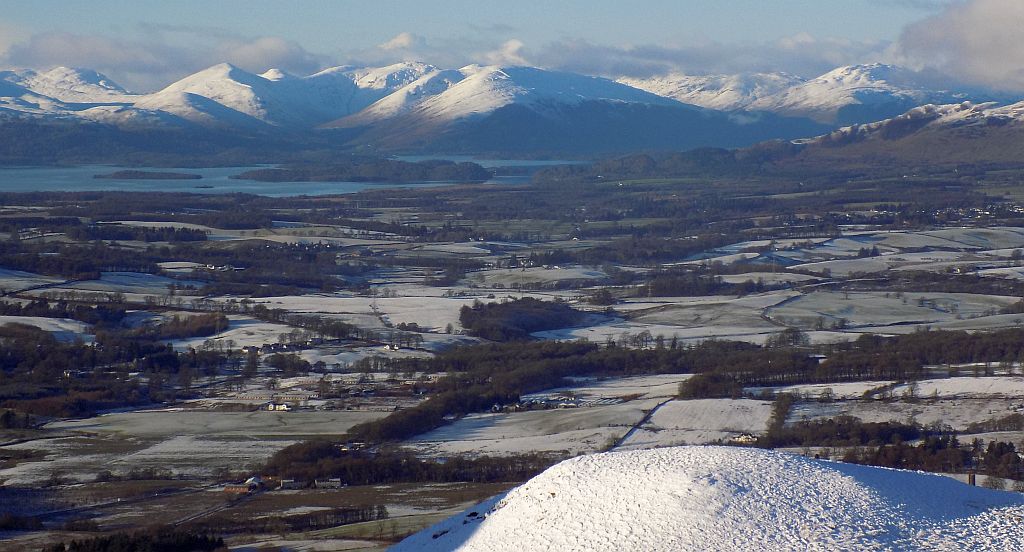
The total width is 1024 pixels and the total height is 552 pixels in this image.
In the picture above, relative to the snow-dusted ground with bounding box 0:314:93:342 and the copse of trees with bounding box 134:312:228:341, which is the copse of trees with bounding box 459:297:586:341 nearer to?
the copse of trees with bounding box 134:312:228:341

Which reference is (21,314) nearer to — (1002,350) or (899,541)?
(1002,350)

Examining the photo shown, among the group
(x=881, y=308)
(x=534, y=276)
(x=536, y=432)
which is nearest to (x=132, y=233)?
(x=534, y=276)

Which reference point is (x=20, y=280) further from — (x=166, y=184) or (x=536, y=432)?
(x=166, y=184)

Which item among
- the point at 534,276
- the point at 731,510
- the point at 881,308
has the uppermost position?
the point at 731,510

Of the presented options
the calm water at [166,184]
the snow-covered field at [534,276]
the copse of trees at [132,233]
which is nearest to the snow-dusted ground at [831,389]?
the snow-covered field at [534,276]

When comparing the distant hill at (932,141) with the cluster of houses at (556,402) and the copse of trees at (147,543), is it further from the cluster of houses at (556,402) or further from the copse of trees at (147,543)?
the copse of trees at (147,543)

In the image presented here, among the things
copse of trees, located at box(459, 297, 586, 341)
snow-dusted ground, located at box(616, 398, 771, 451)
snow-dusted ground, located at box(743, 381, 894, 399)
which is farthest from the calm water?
snow-dusted ground, located at box(616, 398, 771, 451)

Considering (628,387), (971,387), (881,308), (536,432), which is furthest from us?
(881,308)
